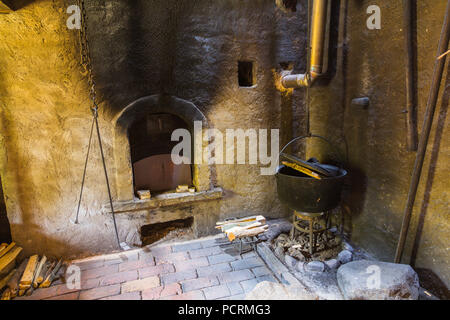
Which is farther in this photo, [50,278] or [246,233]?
[246,233]

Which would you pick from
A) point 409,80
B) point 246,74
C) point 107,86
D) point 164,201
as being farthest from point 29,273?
point 409,80

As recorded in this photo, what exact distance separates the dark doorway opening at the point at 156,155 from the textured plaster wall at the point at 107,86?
0.98 meters

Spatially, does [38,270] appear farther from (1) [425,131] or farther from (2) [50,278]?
(1) [425,131]

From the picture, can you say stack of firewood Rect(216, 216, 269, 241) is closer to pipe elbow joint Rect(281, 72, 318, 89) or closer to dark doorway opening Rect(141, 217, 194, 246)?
dark doorway opening Rect(141, 217, 194, 246)

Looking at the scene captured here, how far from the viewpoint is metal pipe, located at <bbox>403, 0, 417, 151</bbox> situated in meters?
3.66

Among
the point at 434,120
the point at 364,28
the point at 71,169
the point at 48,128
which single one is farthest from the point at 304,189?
the point at 48,128

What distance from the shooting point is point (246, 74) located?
556 cm

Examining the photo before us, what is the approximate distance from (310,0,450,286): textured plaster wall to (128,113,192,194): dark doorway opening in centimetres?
323

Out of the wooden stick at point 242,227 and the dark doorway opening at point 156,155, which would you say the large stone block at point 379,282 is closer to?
the wooden stick at point 242,227

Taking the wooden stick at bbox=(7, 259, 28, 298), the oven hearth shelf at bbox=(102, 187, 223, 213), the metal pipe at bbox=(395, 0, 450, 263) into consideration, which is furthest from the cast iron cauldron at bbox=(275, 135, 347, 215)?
the wooden stick at bbox=(7, 259, 28, 298)

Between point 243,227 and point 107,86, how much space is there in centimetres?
340

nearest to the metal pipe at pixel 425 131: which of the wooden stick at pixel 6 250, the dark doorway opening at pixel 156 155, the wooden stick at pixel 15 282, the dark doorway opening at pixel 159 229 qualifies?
the dark doorway opening at pixel 159 229

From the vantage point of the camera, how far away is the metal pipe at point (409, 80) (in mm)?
3662

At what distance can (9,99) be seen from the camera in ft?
13.1
